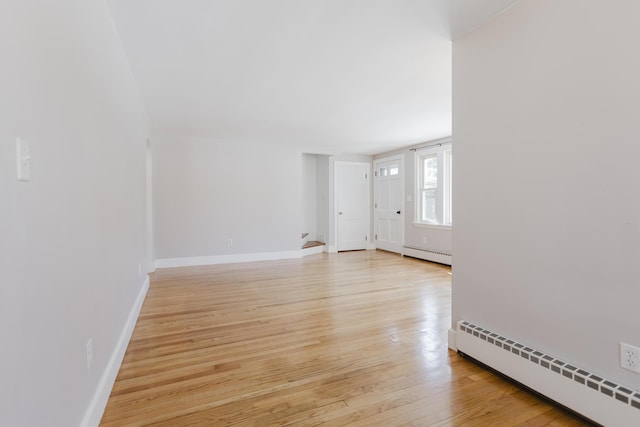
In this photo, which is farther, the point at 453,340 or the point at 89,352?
the point at 453,340

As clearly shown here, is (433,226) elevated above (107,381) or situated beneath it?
elevated above

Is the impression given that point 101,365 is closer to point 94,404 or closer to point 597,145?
point 94,404

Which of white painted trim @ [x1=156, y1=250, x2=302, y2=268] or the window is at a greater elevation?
the window

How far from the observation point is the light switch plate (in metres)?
0.86

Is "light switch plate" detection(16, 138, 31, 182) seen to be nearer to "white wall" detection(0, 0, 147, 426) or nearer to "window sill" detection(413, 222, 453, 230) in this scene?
"white wall" detection(0, 0, 147, 426)

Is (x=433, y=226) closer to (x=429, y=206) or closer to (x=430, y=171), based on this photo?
(x=429, y=206)

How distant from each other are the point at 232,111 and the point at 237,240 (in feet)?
8.84

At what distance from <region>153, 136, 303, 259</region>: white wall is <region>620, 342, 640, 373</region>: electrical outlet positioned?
17.3ft

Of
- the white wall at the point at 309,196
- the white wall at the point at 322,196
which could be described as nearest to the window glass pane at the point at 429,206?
the white wall at the point at 322,196

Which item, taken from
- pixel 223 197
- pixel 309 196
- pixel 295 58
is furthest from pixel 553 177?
pixel 309 196

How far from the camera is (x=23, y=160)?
884 millimetres

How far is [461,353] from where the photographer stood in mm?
2230

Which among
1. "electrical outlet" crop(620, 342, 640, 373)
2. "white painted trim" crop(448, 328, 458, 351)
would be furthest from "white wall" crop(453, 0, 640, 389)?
"white painted trim" crop(448, 328, 458, 351)

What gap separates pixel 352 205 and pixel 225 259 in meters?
3.21
